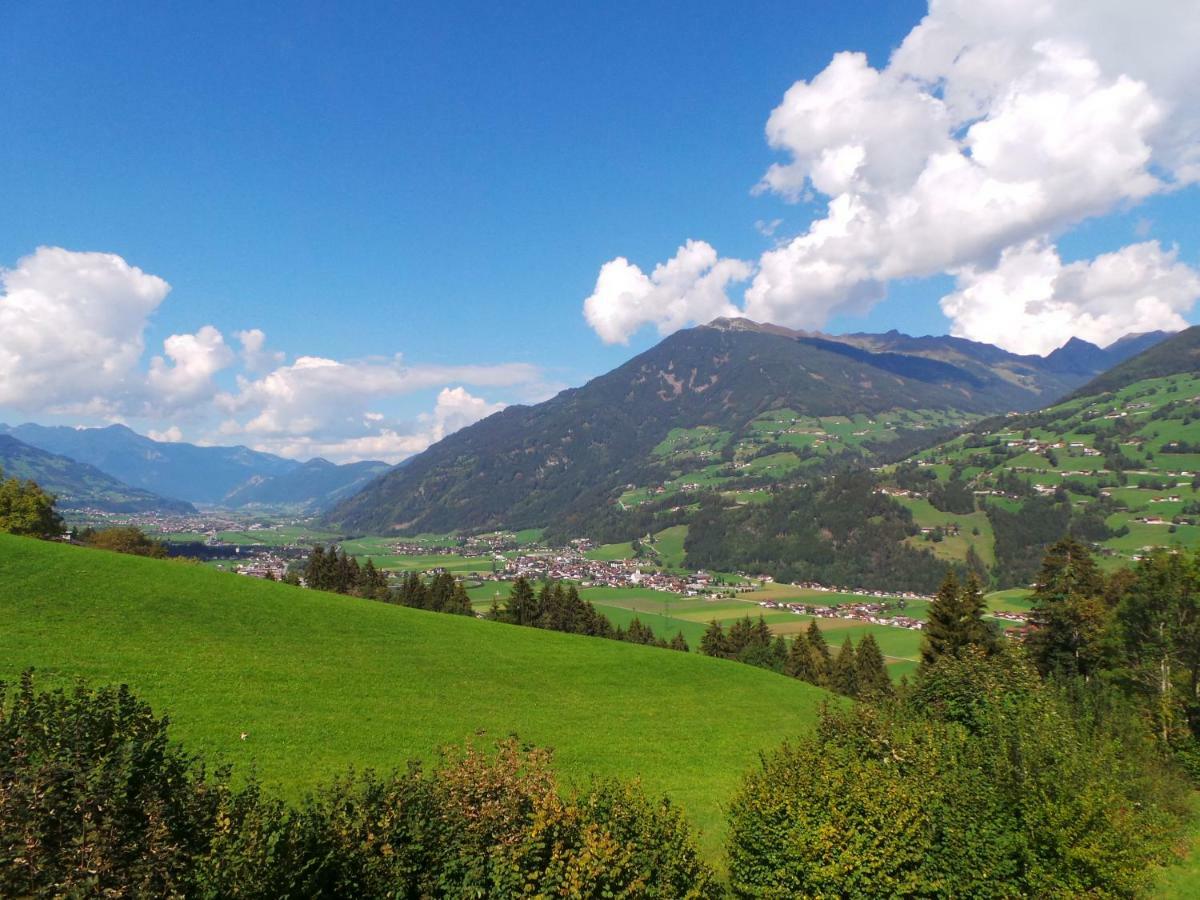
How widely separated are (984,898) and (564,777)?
1404 cm

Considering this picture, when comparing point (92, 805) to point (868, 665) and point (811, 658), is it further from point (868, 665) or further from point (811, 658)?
point (868, 665)

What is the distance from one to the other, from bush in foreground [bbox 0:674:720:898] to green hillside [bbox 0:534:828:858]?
922cm

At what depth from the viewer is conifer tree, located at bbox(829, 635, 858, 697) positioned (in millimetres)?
72375

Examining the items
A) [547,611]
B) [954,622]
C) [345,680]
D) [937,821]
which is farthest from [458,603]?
[937,821]

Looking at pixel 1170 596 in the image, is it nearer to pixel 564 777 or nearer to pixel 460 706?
pixel 564 777

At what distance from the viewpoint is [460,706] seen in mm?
28938

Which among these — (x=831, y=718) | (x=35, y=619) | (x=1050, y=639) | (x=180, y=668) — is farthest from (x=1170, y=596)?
(x=35, y=619)

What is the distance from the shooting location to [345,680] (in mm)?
29141

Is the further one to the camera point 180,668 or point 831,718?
point 180,668

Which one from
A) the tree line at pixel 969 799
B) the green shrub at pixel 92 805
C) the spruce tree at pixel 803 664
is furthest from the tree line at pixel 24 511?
the spruce tree at pixel 803 664

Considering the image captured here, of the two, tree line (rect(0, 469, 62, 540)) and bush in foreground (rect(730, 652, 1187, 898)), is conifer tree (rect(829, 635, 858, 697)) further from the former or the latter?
tree line (rect(0, 469, 62, 540))

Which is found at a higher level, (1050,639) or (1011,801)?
(1011,801)

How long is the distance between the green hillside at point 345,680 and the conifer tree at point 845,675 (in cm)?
3167

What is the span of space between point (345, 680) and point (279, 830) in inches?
878
